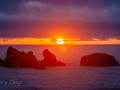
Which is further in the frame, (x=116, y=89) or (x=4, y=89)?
(x=116, y=89)

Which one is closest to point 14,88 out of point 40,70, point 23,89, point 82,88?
point 23,89

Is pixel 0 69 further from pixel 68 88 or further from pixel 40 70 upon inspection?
pixel 68 88

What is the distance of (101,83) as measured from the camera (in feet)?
446

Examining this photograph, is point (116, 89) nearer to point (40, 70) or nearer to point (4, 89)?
point (4, 89)

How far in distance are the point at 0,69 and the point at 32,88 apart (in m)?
85.4

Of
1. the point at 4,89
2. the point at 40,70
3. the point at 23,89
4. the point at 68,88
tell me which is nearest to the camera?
the point at 4,89

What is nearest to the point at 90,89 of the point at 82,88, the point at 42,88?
the point at 82,88

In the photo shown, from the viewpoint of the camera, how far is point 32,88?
115000 millimetres

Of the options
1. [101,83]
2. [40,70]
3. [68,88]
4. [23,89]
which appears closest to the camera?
[23,89]

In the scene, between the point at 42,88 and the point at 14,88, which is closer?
the point at 14,88

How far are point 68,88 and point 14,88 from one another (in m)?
17.9

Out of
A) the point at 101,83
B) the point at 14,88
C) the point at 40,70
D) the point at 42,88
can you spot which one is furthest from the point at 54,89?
the point at 40,70

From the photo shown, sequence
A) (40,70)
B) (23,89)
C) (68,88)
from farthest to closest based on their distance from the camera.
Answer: (40,70) < (68,88) < (23,89)

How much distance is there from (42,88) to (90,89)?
13483 millimetres
